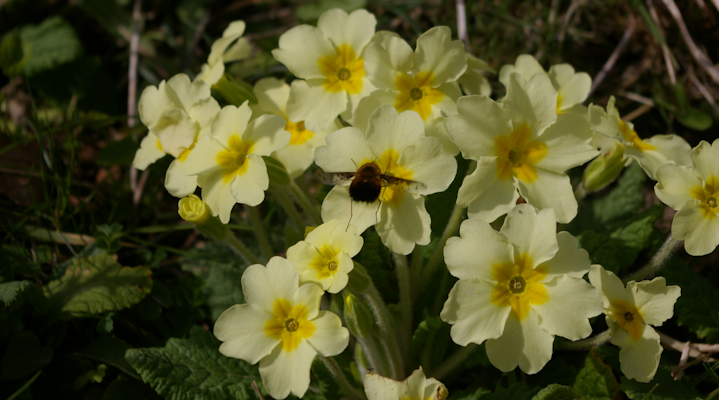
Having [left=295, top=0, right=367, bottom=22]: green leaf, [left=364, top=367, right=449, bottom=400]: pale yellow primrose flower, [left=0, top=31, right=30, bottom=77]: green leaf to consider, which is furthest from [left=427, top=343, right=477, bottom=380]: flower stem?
[left=0, top=31, right=30, bottom=77]: green leaf

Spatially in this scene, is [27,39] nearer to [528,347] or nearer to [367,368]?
[367,368]

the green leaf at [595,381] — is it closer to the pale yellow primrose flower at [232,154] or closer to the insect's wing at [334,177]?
the insect's wing at [334,177]

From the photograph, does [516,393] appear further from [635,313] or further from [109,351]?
[109,351]

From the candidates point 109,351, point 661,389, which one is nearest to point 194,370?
point 109,351

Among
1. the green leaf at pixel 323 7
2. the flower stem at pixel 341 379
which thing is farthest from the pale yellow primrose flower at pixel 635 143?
the green leaf at pixel 323 7

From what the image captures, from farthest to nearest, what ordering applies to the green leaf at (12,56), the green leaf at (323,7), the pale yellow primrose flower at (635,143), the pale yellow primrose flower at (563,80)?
1. the green leaf at (323,7)
2. the green leaf at (12,56)
3. the pale yellow primrose flower at (563,80)
4. the pale yellow primrose flower at (635,143)

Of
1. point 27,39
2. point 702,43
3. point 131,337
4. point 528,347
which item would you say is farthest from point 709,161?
point 27,39

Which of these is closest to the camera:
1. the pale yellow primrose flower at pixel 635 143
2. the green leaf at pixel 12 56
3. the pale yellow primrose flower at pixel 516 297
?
the pale yellow primrose flower at pixel 516 297
